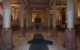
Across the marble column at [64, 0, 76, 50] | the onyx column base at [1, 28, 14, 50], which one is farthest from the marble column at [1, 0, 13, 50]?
the marble column at [64, 0, 76, 50]

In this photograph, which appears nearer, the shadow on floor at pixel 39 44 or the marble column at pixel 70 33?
the shadow on floor at pixel 39 44

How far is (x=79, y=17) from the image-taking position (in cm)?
1850

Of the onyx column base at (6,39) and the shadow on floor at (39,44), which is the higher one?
the onyx column base at (6,39)

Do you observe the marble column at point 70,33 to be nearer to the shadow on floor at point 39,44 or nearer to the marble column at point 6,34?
the shadow on floor at point 39,44

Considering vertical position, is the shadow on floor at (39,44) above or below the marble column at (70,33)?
below

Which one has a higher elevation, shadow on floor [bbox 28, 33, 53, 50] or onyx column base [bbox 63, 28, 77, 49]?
onyx column base [bbox 63, 28, 77, 49]

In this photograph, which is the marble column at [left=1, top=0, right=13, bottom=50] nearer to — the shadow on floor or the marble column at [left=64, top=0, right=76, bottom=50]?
the shadow on floor

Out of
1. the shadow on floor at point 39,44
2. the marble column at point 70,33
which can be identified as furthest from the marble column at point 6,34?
the marble column at point 70,33

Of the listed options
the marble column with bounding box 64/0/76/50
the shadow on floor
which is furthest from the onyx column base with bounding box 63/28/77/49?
the shadow on floor

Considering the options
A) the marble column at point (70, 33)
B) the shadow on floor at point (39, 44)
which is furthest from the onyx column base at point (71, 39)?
the shadow on floor at point (39, 44)

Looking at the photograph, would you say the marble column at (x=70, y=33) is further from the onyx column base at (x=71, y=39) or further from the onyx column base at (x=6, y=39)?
the onyx column base at (x=6, y=39)

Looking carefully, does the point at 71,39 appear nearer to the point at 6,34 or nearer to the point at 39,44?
the point at 39,44

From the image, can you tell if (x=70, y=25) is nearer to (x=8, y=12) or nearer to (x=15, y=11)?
(x=8, y=12)

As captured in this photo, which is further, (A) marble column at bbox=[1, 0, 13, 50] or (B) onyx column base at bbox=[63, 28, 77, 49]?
(B) onyx column base at bbox=[63, 28, 77, 49]
